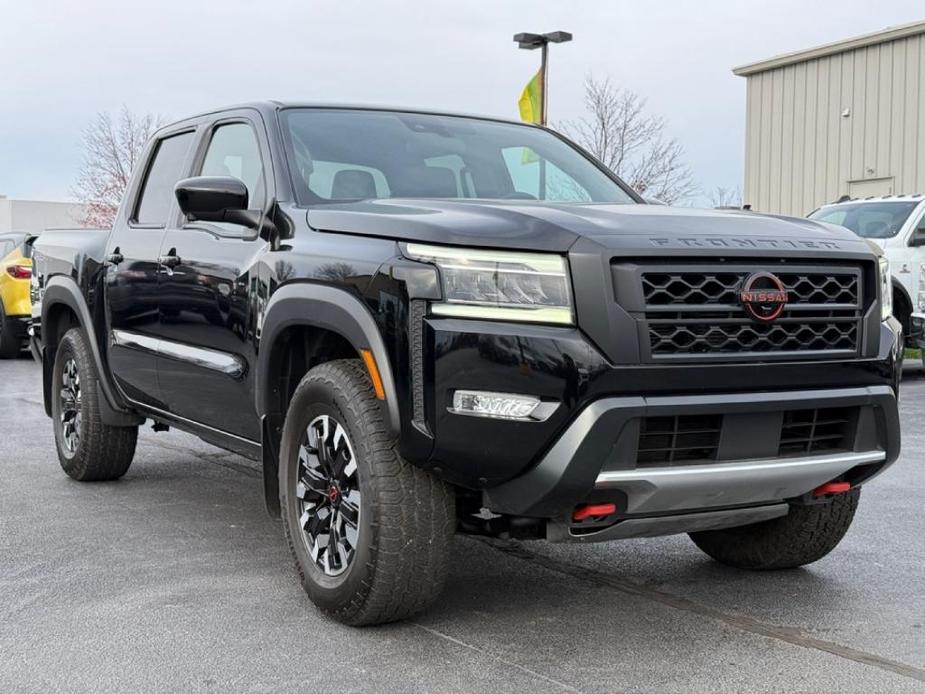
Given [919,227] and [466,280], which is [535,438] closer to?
[466,280]

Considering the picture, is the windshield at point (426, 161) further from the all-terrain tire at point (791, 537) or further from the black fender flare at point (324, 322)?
the all-terrain tire at point (791, 537)

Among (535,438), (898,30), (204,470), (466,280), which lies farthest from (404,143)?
(898,30)

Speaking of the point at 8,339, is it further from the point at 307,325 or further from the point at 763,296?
the point at 763,296

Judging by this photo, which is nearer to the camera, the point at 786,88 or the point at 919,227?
the point at 919,227

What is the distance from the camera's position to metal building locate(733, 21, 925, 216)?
21719 mm

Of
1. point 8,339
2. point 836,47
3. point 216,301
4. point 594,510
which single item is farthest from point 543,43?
point 594,510

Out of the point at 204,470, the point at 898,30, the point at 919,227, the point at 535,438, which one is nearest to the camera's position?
the point at 535,438

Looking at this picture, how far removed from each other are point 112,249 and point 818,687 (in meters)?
3.92

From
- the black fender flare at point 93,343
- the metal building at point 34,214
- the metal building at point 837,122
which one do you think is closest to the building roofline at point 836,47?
the metal building at point 837,122

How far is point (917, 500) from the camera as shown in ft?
19.9

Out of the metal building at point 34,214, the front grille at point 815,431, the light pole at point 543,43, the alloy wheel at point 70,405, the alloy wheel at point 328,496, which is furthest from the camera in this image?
the metal building at point 34,214

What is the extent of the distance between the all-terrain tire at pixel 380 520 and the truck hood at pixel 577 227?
0.50 m

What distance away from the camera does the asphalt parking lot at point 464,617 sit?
3479 mm

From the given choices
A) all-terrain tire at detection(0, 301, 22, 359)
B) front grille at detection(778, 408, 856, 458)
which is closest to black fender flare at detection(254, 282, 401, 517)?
front grille at detection(778, 408, 856, 458)
